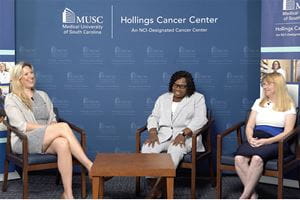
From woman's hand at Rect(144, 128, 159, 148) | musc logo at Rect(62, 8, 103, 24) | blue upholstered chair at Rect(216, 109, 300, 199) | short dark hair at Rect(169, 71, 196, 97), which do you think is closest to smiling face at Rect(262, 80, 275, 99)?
blue upholstered chair at Rect(216, 109, 300, 199)

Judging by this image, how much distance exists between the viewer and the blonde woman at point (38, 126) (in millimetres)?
4551

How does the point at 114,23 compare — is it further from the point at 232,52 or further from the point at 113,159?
the point at 113,159

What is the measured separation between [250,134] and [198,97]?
76 centimetres

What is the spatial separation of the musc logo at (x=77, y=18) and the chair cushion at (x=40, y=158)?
1744mm

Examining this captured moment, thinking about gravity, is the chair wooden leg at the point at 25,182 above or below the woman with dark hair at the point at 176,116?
below

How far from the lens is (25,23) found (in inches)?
222

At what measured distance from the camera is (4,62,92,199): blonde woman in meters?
4.55

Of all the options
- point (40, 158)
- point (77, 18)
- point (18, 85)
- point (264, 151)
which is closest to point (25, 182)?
point (40, 158)

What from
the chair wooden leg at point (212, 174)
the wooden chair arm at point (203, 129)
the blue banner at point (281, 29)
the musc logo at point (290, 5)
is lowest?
the chair wooden leg at point (212, 174)

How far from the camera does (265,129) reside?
4691 mm

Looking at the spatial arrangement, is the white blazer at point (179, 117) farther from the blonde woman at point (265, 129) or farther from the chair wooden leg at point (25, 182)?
the chair wooden leg at point (25, 182)

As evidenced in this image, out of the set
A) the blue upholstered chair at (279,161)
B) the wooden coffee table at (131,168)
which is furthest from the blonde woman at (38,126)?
the blue upholstered chair at (279,161)

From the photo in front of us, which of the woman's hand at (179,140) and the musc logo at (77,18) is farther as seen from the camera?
the musc logo at (77,18)

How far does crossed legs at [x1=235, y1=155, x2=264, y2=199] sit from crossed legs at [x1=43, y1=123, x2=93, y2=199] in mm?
1356
